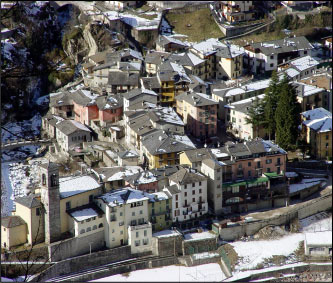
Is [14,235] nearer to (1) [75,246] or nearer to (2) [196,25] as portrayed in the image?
(1) [75,246]

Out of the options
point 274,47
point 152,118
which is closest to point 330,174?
point 152,118

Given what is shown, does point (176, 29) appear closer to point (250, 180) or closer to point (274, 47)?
point (274, 47)

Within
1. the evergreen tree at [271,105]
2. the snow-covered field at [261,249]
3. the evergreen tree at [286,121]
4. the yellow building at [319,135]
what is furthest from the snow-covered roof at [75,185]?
the yellow building at [319,135]

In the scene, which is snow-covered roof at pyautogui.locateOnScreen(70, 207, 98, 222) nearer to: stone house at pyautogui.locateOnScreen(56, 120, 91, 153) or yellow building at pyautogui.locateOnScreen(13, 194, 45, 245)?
yellow building at pyautogui.locateOnScreen(13, 194, 45, 245)

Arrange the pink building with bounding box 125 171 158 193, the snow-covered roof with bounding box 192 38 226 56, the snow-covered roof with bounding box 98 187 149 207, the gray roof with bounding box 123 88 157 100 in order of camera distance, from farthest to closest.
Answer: the snow-covered roof with bounding box 192 38 226 56, the gray roof with bounding box 123 88 157 100, the pink building with bounding box 125 171 158 193, the snow-covered roof with bounding box 98 187 149 207

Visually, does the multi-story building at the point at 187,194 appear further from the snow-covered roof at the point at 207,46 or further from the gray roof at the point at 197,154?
the snow-covered roof at the point at 207,46

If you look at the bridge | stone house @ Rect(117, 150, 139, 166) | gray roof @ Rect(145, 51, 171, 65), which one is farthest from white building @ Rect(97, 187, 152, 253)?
gray roof @ Rect(145, 51, 171, 65)
